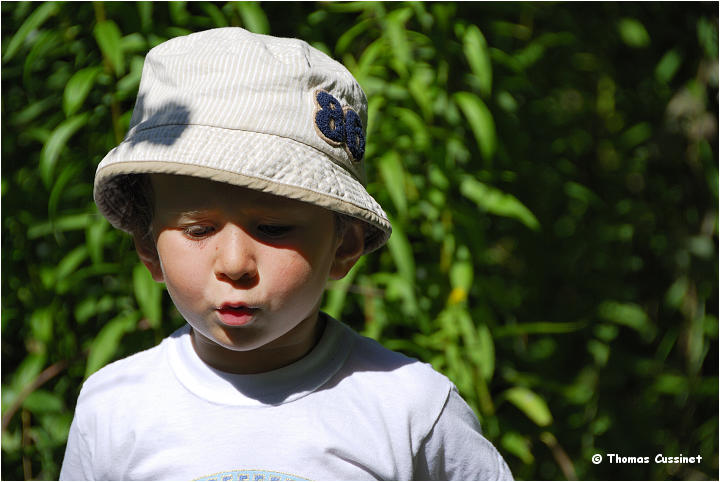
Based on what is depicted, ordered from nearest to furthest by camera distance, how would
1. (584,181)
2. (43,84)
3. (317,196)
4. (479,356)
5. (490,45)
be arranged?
(317,196)
(479,356)
(43,84)
(490,45)
(584,181)

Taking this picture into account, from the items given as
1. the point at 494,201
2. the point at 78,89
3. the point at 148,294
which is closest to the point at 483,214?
the point at 494,201

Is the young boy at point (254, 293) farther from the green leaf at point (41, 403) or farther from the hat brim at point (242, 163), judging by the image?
the green leaf at point (41, 403)

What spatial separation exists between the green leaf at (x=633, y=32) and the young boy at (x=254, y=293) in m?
1.17

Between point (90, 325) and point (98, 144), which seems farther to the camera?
point (90, 325)

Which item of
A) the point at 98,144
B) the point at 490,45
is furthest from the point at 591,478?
the point at 98,144

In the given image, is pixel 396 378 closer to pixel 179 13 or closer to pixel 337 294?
pixel 337 294

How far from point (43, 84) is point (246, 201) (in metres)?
0.92

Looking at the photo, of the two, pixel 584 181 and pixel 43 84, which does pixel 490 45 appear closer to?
pixel 584 181

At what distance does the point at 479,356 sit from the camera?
1400mm

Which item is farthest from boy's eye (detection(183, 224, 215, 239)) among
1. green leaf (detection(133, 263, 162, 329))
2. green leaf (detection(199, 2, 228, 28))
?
green leaf (detection(199, 2, 228, 28))

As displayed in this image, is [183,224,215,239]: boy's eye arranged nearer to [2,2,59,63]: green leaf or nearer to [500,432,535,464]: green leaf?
[2,2,59,63]: green leaf

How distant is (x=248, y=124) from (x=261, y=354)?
27cm

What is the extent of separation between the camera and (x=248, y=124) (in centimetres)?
83

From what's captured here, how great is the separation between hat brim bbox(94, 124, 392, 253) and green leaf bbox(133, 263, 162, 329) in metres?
0.45
